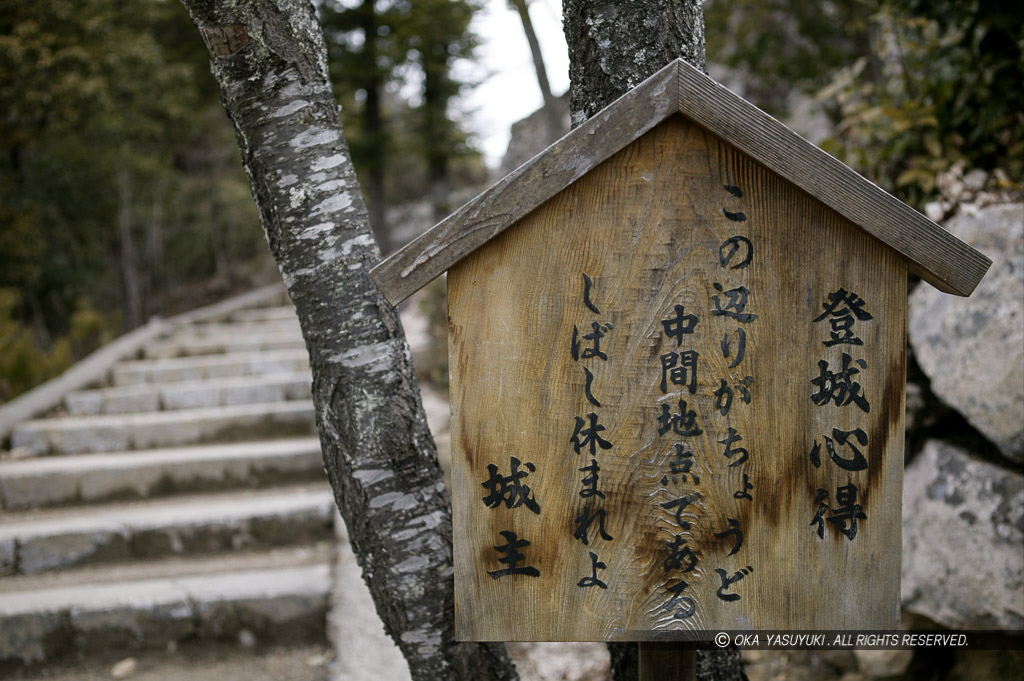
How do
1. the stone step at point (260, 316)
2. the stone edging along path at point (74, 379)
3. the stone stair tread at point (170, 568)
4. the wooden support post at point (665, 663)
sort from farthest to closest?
the stone step at point (260, 316) → the stone edging along path at point (74, 379) → the stone stair tread at point (170, 568) → the wooden support post at point (665, 663)

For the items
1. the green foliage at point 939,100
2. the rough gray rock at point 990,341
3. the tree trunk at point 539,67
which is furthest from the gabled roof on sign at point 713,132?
the tree trunk at point 539,67

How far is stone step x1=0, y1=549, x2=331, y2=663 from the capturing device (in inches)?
118

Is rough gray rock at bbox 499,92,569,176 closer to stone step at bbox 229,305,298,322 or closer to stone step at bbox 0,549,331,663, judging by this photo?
stone step at bbox 229,305,298,322

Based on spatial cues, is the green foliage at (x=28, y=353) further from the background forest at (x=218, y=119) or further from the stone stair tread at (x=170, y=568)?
the stone stair tread at (x=170, y=568)

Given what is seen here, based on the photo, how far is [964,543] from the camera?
2299 millimetres

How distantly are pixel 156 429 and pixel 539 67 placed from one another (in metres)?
3.56

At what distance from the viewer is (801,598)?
4.15ft

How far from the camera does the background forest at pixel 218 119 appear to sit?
3117 mm

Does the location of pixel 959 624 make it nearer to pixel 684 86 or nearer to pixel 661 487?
pixel 661 487

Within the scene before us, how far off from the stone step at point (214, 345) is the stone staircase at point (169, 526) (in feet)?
2.03

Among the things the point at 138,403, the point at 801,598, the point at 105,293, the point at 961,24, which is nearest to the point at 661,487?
the point at 801,598

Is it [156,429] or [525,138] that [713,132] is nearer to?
[156,429]

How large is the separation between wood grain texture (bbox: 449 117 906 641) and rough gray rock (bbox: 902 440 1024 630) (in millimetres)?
1283

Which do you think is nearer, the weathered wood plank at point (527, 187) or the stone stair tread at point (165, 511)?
the weathered wood plank at point (527, 187)
